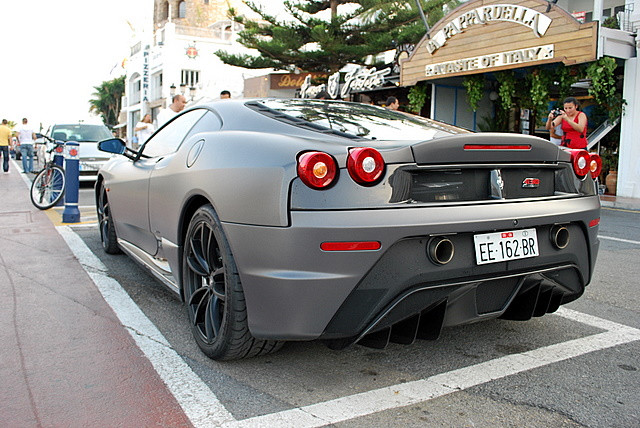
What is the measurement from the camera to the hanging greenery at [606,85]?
41.3 ft

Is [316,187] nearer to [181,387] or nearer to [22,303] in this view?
[181,387]

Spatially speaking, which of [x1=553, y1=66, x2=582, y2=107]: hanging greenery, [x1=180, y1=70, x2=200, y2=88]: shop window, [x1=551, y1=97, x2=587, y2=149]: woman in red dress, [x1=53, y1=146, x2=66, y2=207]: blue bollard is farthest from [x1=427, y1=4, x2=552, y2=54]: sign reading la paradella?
[x1=180, y1=70, x2=200, y2=88]: shop window

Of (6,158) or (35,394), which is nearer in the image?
(35,394)

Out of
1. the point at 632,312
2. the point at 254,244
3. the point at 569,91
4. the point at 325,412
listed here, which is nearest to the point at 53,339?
the point at 254,244

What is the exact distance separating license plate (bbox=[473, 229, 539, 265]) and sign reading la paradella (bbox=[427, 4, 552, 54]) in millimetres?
12144

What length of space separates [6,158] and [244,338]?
18497 mm

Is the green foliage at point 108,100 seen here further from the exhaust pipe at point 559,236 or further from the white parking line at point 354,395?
the exhaust pipe at point 559,236

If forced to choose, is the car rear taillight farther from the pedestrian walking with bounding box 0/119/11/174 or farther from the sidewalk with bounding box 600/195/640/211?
the pedestrian walking with bounding box 0/119/11/174

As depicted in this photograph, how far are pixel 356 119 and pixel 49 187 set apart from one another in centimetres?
716

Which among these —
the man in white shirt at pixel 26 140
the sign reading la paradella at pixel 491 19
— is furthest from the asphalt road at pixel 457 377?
the man in white shirt at pixel 26 140

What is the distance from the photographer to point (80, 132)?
46.5 ft

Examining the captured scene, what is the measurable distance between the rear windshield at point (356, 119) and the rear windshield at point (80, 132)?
1170cm

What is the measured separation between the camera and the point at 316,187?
235 centimetres

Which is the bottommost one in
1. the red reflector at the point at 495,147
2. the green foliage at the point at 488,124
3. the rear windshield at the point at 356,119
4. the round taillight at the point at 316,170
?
the round taillight at the point at 316,170
